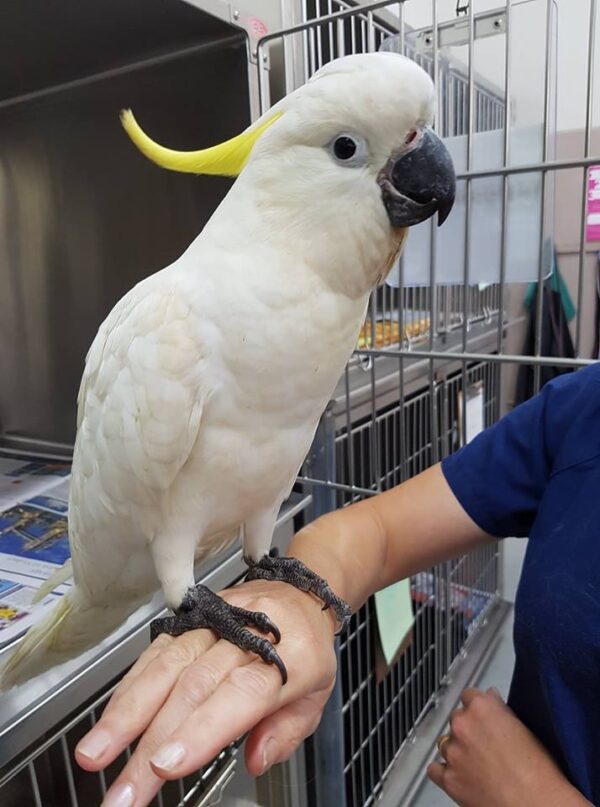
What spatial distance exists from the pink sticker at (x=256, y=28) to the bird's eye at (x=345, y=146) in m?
0.48

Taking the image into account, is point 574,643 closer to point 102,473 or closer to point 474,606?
point 102,473

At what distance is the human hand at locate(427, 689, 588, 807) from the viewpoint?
26.1 inches

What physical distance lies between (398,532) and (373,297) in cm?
41

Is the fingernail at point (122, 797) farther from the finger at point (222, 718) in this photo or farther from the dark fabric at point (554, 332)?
the dark fabric at point (554, 332)

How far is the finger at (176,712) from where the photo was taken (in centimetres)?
40

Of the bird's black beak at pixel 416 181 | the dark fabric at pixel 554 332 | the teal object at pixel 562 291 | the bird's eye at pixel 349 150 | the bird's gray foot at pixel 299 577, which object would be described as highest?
the bird's eye at pixel 349 150

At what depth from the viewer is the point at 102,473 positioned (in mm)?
633

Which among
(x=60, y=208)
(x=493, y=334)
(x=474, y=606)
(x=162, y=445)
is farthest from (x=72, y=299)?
(x=474, y=606)

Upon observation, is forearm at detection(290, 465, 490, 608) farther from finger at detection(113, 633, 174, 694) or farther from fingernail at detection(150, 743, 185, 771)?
fingernail at detection(150, 743, 185, 771)

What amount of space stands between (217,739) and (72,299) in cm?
96

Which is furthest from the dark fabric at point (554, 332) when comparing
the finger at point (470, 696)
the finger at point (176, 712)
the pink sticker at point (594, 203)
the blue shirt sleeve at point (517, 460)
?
the finger at point (176, 712)

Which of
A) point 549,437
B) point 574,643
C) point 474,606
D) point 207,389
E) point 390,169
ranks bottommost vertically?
point 474,606

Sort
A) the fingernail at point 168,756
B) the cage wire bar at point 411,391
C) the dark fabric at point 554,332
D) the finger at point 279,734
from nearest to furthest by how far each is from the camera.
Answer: the fingernail at point 168,756 < the finger at point 279,734 < the cage wire bar at point 411,391 < the dark fabric at point 554,332

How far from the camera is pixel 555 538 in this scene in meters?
0.67
